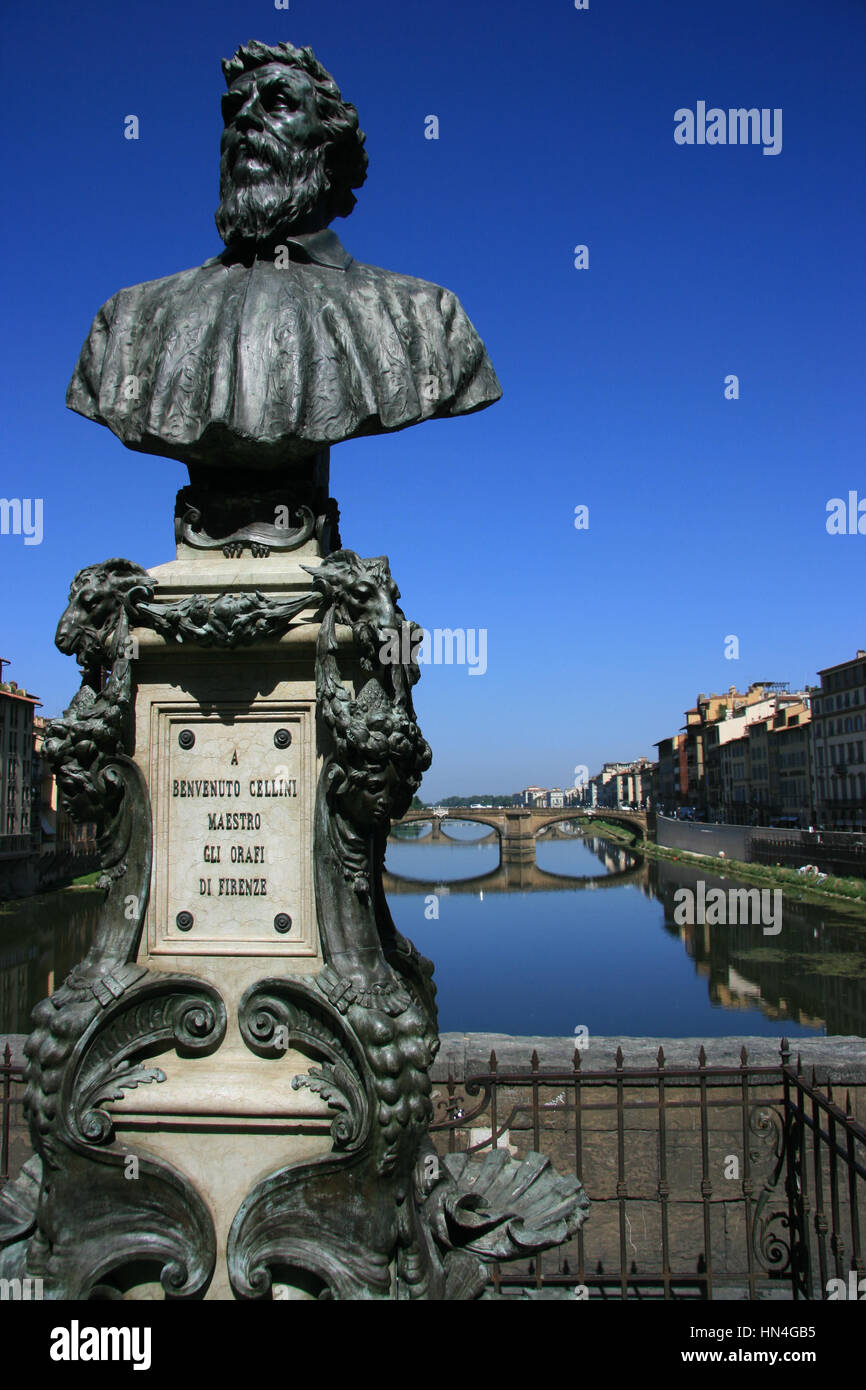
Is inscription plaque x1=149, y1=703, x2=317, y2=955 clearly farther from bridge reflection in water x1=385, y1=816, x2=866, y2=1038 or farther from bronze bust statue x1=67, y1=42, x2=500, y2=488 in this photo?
bridge reflection in water x1=385, y1=816, x2=866, y2=1038

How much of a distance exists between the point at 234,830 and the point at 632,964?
22.1 meters

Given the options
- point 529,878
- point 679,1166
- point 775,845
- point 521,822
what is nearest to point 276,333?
point 679,1166

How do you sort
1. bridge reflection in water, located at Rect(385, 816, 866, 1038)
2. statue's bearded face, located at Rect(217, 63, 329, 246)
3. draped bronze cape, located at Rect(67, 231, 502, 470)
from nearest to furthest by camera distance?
draped bronze cape, located at Rect(67, 231, 502, 470)
statue's bearded face, located at Rect(217, 63, 329, 246)
bridge reflection in water, located at Rect(385, 816, 866, 1038)

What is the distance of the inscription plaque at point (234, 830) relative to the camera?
3.30 m

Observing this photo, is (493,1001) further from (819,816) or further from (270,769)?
(819,816)

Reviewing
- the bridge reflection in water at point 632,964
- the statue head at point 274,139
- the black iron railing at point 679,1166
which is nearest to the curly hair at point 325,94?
the statue head at point 274,139

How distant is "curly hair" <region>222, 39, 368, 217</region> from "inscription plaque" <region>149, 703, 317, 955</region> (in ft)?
7.92

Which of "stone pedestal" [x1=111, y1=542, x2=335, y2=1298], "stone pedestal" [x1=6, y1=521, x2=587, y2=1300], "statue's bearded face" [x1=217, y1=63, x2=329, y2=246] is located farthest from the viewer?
"statue's bearded face" [x1=217, y1=63, x2=329, y2=246]

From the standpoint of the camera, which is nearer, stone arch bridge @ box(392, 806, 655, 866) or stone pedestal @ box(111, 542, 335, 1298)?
stone pedestal @ box(111, 542, 335, 1298)

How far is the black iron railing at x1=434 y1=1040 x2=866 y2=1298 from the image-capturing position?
4387 millimetres

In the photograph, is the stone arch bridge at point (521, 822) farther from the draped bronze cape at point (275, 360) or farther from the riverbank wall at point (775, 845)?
the draped bronze cape at point (275, 360)

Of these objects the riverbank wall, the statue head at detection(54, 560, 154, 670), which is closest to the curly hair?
the statue head at detection(54, 560, 154, 670)

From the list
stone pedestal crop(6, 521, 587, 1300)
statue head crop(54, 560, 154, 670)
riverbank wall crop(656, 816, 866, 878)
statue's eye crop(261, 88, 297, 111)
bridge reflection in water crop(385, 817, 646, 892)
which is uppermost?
statue's eye crop(261, 88, 297, 111)

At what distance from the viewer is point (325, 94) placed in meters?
3.89
